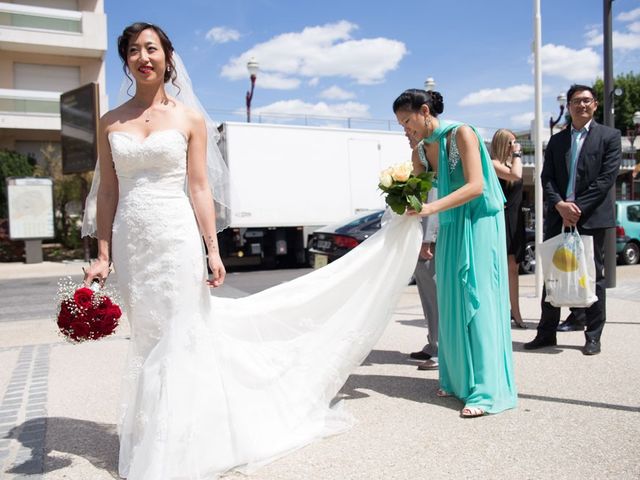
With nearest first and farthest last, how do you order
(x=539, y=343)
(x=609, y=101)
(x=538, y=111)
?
(x=539, y=343) < (x=538, y=111) < (x=609, y=101)

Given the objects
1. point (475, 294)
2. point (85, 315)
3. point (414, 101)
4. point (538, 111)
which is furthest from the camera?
point (538, 111)

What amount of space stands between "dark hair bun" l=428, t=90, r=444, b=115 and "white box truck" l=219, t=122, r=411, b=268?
12.0 meters

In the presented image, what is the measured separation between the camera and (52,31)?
28.2 meters

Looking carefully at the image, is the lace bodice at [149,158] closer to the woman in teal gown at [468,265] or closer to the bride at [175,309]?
the bride at [175,309]

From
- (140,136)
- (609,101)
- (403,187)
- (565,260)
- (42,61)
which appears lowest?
(565,260)

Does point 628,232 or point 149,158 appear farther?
point 628,232

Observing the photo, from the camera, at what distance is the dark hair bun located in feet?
13.7

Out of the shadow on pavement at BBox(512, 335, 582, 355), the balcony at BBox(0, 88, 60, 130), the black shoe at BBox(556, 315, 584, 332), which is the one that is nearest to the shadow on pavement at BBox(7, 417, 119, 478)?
the shadow on pavement at BBox(512, 335, 582, 355)

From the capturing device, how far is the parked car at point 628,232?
15344 millimetres

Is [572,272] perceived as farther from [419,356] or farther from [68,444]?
A: [68,444]

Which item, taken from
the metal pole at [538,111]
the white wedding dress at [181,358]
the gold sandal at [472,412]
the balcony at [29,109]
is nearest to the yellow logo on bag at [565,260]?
the gold sandal at [472,412]

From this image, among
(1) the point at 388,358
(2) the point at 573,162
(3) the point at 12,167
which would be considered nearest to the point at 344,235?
(1) the point at 388,358

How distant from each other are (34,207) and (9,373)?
16.3 metres

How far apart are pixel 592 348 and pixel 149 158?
4.26m
